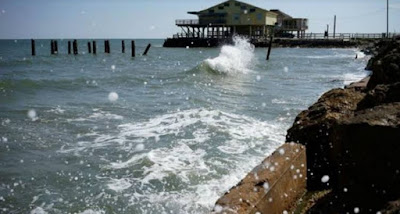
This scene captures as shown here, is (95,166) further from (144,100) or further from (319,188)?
(144,100)

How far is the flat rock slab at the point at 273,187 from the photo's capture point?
3.13m

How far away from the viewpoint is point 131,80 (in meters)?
20.4

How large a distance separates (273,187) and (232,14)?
62.6 meters

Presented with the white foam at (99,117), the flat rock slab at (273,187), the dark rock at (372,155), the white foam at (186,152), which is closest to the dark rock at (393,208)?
the dark rock at (372,155)

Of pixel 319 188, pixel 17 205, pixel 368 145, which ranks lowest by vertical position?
pixel 17 205

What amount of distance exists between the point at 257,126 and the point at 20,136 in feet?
17.9

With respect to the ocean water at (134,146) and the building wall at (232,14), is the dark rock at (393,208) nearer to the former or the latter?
the ocean water at (134,146)

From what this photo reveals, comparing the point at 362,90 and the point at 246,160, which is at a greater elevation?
the point at 362,90

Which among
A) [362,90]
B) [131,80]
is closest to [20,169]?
A: [362,90]

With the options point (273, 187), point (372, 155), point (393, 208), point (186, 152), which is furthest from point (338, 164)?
point (186, 152)

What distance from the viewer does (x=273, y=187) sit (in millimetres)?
3408

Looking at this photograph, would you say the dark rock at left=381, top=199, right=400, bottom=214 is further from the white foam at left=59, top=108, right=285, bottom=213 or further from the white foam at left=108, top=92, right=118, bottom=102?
the white foam at left=108, top=92, right=118, bottom=102

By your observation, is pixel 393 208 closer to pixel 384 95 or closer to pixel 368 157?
pixel 368 157

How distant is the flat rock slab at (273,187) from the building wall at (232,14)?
61524 millimetres
